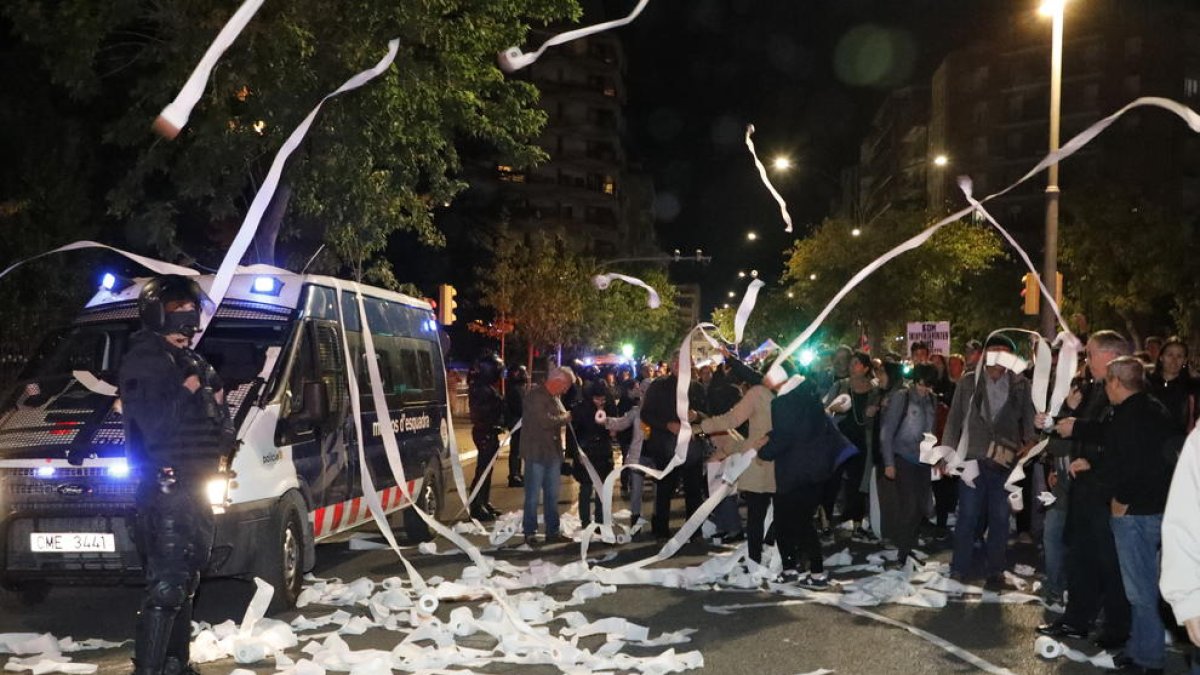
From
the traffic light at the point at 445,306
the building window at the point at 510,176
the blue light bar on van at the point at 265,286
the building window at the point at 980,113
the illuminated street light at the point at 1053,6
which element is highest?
the building window at the point at 980,113

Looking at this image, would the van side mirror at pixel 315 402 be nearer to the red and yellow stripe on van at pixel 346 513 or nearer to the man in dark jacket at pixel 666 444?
the red and yellow stripe on van at pixel 346 513

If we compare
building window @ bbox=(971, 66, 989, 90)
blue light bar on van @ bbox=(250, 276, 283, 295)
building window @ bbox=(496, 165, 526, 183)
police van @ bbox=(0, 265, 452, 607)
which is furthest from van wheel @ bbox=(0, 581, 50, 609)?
building window @ bbox=(971, 66, 989, 90)

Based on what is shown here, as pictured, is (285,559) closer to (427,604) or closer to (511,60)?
(427,604)

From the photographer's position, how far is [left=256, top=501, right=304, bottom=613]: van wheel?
318 inches

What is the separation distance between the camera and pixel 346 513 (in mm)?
9852

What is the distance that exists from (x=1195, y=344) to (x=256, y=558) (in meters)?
47.2

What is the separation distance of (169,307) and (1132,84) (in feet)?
245

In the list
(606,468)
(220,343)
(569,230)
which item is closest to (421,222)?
(606,468)

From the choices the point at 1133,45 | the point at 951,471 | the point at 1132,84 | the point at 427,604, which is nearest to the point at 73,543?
the point at 427,604

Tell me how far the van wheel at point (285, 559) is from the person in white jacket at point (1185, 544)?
5839mm

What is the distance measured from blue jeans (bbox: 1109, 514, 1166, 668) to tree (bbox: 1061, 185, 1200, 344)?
44.2m

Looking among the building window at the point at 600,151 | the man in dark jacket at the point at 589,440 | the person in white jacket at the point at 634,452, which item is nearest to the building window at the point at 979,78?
the building window at the point at 600,151

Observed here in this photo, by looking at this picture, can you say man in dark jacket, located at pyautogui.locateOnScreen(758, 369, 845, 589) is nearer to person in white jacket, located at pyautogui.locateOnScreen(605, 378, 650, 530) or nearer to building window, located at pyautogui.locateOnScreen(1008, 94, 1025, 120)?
person in white jacket, located at pyautogui.locateOnScreen(605, 378, 650, 530)

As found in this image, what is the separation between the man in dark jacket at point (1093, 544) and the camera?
7.39 metres
